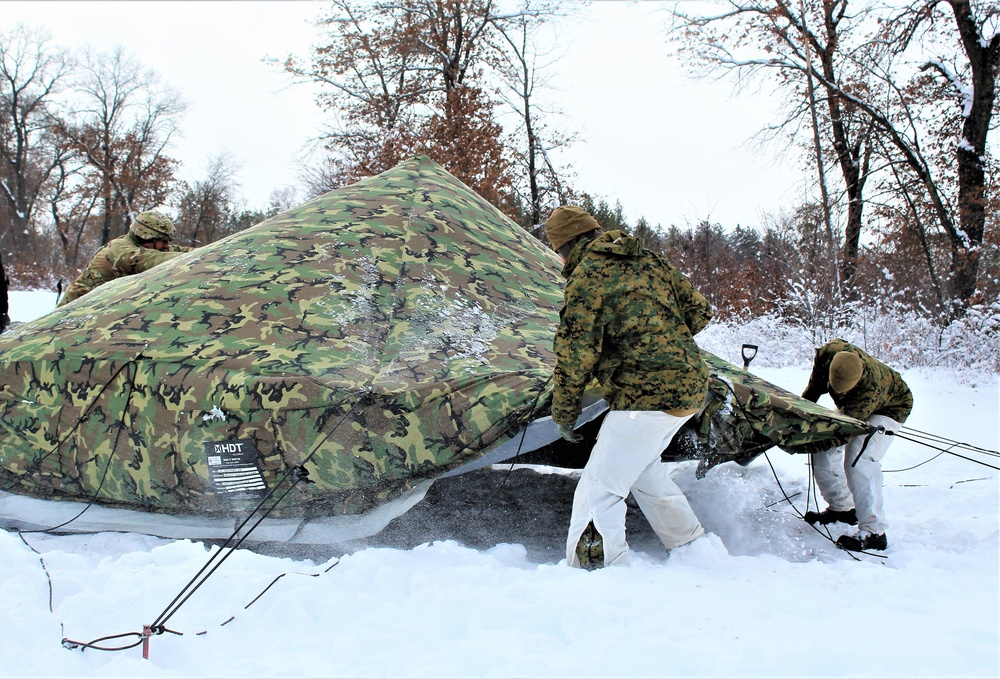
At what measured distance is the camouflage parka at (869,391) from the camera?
3.85 metres

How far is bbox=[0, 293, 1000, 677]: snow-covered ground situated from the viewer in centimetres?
215

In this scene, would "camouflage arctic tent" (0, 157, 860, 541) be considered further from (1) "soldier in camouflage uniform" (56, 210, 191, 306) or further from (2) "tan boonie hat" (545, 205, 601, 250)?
(1) "soldier in camouflage uniform" (56, 210, 191, 306)

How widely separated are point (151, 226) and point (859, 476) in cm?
566

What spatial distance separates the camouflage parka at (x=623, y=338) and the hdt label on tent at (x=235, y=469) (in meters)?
1.59

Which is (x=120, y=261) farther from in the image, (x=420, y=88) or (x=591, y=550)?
(x=420, y=88)

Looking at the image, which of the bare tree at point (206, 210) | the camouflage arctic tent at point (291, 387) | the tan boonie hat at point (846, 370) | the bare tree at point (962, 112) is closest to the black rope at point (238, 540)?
the camouflage arctic tent at point (291, 387)

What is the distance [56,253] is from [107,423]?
34.9 m

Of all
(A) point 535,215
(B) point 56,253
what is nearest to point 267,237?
(A) point 535,215

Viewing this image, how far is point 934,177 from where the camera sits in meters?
12.5

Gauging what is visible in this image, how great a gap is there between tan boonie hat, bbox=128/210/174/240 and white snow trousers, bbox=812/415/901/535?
213 inches

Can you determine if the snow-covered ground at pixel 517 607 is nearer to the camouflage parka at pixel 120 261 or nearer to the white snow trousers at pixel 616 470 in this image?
the white snow trousers at pixel 616 470

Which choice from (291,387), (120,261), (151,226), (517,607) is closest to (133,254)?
(120,261)

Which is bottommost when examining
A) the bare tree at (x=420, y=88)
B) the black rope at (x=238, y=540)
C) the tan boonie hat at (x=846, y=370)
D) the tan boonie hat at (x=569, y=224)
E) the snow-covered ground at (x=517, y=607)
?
the snow-covered ground at (x=517, y=607)

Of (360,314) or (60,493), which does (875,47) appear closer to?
(360,314)
